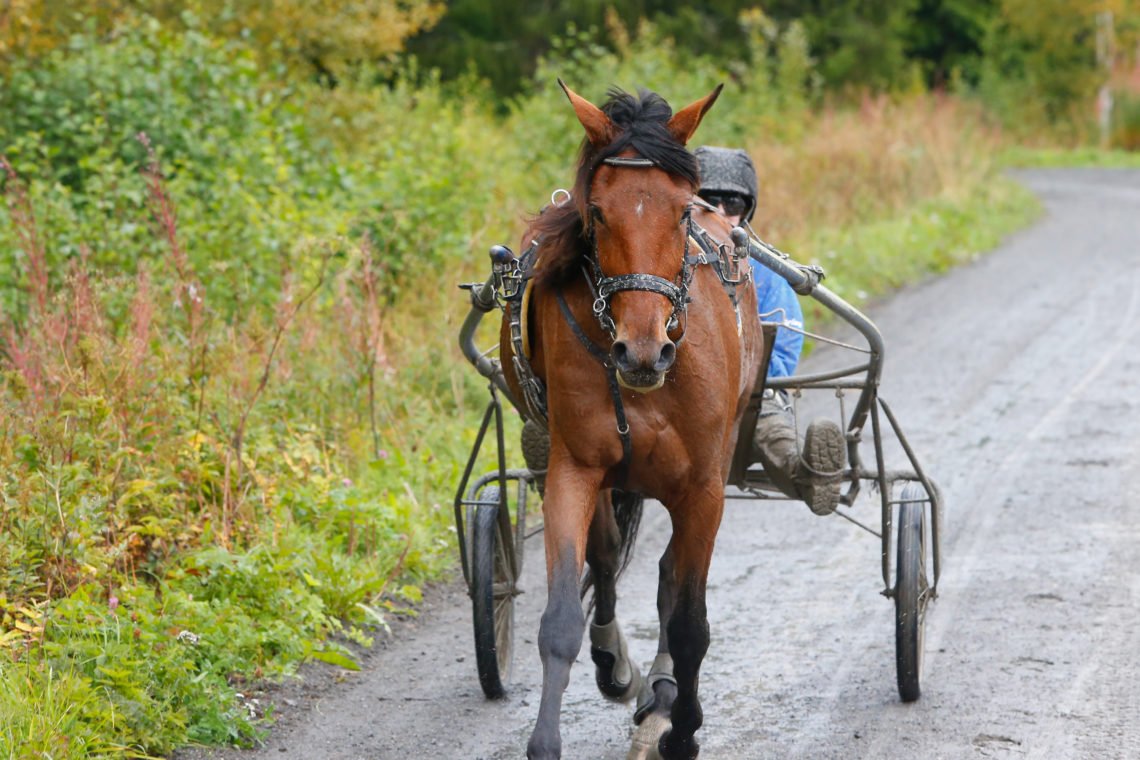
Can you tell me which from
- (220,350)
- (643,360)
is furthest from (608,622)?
(220,350)

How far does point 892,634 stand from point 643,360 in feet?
8.40

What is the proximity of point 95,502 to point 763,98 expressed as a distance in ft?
46.9

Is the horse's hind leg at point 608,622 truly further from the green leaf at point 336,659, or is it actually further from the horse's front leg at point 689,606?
the green leaf at point 336,659

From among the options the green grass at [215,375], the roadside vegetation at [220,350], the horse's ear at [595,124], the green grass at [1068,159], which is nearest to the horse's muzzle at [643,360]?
the horse's ear at [595,124]

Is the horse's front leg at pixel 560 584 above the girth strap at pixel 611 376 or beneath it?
beneath

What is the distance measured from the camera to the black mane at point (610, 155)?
3.98 metres

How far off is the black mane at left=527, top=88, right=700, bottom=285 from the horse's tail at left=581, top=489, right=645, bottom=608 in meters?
1.16

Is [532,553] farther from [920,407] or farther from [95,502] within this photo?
[920,407]

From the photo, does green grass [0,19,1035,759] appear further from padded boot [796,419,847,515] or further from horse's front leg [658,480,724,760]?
padded boot [796,419,847,515]

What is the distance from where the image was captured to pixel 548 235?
13.8 ft

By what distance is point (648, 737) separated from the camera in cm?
457

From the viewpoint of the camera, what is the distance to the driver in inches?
205

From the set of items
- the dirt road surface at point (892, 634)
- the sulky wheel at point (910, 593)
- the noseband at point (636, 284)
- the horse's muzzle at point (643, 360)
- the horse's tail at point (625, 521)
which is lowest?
the dirt road surface at point (892, 634)

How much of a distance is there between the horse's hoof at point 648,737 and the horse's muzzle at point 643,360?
129cm
